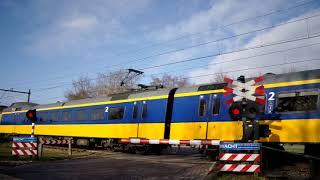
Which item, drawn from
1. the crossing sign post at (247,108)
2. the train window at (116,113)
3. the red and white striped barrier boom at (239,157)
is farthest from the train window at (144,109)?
the red and white striped barrier boom at (239,157)

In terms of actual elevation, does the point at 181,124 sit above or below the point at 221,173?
above

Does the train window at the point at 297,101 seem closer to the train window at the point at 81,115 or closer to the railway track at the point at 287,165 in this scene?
the railway track at the point at 287,165

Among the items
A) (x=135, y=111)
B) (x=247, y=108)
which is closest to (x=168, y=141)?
(x=135, y=111)

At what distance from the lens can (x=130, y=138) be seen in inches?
802

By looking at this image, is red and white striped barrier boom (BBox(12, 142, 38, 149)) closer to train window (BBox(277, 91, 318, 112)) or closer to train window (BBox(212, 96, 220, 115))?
train window (BBox(212, 96, 220, 115))

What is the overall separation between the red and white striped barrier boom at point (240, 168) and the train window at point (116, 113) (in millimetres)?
11118

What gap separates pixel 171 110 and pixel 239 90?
730cm

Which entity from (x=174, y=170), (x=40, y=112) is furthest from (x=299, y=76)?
(x=40, y=112)

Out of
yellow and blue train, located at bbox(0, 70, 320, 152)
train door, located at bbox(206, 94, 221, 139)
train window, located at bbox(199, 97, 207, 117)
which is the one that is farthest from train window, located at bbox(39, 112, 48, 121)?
train door, located at bbox(206, 94, 221, 139)

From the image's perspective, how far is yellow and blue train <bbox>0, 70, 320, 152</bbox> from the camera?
44.1ft

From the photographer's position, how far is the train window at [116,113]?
21.9 m

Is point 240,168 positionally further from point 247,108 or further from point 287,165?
point 287,165

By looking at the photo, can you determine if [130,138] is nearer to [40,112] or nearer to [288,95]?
[288,95]

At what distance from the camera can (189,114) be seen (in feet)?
57.9
